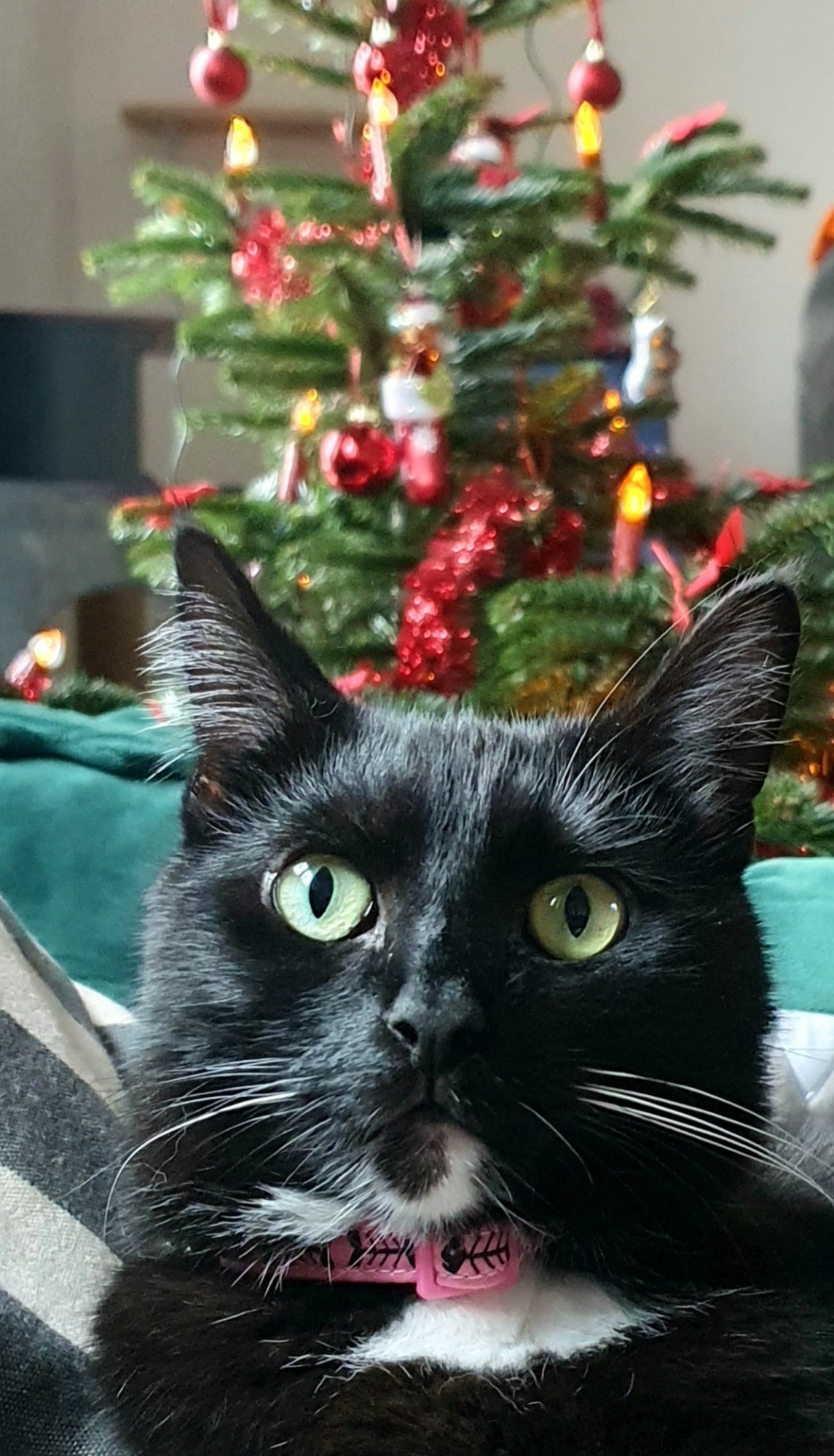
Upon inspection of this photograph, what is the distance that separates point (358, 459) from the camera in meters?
1.54

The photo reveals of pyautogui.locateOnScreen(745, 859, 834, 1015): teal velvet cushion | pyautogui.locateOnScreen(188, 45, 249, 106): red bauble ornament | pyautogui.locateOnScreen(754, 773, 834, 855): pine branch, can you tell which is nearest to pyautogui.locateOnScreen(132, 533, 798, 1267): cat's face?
pyautogui.locateOnScreen(745, 859, 834, 1015): teal velvet cushion

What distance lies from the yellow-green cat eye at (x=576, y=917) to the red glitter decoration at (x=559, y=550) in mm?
1066

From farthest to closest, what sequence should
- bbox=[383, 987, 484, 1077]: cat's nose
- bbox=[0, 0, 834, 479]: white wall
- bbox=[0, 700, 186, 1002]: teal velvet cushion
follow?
1. bbox=[0, 0, 834, 479]: white wall
2. bbox=[0, 700, 186, 1002]: teal velvet cushion
3. bbox=[383, 987, 484, 1077]: cat's nose

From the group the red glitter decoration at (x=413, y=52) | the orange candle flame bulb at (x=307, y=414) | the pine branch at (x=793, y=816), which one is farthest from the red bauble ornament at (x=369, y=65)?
the pine branch at (x=793, y=816)

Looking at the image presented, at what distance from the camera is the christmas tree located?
1467 millimetres

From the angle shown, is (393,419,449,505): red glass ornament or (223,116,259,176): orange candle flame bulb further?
(223,116,259,176): orange candle flame bulb

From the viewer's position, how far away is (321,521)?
173 centimetres

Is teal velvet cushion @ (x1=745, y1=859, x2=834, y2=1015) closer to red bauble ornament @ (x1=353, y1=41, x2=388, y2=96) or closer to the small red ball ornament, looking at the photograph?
red bauble ornament @ (x1=353, y1=41, x2=388, y2=96)

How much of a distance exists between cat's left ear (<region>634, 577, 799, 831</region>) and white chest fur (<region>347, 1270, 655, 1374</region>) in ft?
0.84

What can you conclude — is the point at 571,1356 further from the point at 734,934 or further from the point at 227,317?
the point at 227,317

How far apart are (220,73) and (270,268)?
38cm

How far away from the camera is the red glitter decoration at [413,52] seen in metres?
1.60

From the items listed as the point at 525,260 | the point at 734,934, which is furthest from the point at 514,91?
the point at 734,934

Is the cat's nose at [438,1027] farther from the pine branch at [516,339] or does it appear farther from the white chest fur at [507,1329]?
the pine branch at [516,339]
